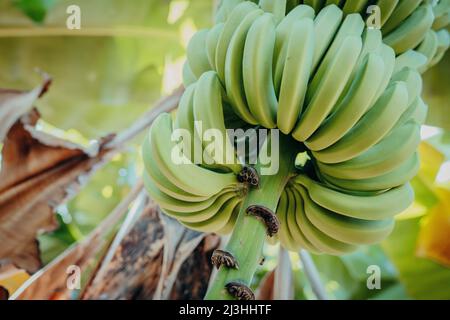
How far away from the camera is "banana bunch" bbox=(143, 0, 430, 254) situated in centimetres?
73

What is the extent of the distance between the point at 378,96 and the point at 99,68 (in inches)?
53.2

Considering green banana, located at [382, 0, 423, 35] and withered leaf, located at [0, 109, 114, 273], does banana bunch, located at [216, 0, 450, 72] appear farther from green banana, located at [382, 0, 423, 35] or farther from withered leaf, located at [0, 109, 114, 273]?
withered leaf, located at [0, 109, 114, 273]

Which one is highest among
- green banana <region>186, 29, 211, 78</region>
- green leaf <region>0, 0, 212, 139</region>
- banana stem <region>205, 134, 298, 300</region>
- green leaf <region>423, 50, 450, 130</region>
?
green leaf <region>0, 0, 212, 139</region>

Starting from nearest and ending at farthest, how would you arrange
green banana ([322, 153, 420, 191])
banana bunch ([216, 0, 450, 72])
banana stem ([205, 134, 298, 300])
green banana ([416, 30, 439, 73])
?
banana stem ([205, 134, 298, 300]), green banana ([322, 153, 420, 191]), banana bunch ([216, 0, 450, 72]), green banana ([416, 30, 439, 73])

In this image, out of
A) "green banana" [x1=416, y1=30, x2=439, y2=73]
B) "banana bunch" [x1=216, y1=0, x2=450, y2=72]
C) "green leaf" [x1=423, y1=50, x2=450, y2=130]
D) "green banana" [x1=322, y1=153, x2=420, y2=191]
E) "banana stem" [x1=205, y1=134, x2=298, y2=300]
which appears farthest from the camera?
"green leaf" [x1=423, y1=50, x2=450, y2=130]

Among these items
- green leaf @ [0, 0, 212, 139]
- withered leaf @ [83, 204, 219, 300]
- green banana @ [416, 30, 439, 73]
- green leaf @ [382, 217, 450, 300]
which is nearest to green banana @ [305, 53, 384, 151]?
green banana @ [416, 30, 439, 73]

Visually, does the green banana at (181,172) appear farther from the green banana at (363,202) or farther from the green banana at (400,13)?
the green banana at (400,13)

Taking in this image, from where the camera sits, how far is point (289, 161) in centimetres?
80

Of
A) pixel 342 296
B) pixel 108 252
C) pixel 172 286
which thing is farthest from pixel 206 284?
pixel 342 296

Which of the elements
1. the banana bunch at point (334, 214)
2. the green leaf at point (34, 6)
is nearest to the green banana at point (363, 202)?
the banana bunch at point (334, 214)

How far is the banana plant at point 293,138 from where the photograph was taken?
0.73 meters

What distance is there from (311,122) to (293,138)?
99mm

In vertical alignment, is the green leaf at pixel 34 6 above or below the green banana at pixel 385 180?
above

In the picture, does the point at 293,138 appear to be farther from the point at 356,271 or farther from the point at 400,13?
the point at 356,271
